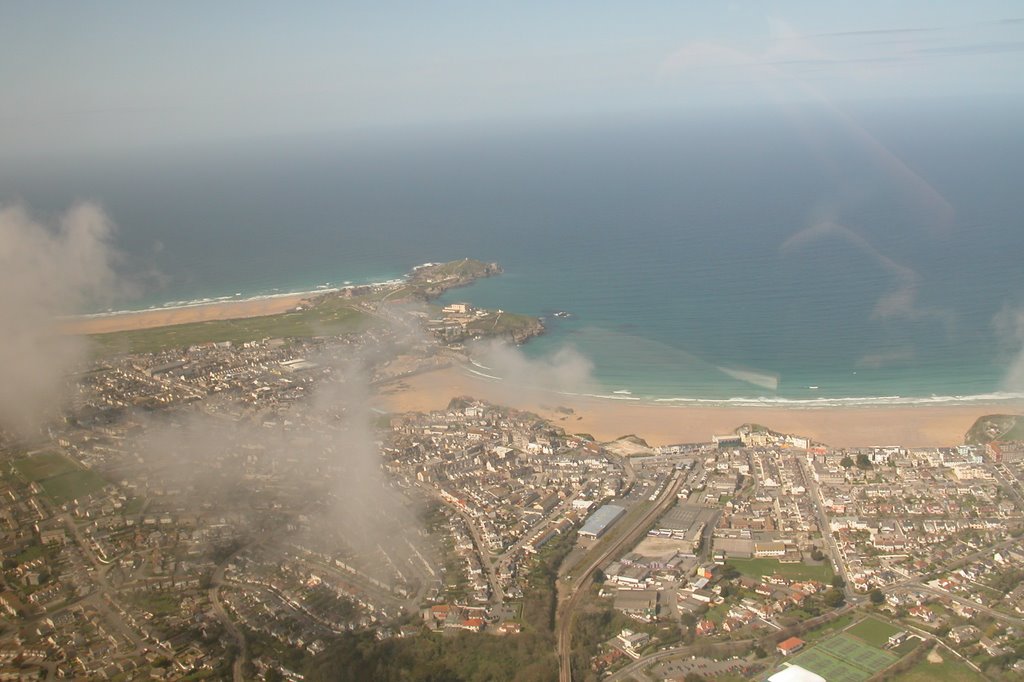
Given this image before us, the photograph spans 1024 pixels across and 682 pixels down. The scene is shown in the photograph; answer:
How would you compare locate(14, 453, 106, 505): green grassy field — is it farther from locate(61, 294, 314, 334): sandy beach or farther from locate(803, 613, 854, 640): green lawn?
locate(803, 613, 854, 640): green lawn

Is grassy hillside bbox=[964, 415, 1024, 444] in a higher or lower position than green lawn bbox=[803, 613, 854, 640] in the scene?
higher

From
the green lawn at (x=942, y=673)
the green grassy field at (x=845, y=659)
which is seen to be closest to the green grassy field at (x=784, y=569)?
the green grassy field at (x=845, y=659)

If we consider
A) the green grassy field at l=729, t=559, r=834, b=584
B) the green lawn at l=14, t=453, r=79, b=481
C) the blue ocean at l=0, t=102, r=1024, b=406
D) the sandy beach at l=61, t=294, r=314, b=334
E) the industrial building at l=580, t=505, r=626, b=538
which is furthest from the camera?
the sandy beach at l=61, t=294, r=314, b=334

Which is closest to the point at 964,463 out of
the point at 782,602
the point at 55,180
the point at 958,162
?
the point at 782,602

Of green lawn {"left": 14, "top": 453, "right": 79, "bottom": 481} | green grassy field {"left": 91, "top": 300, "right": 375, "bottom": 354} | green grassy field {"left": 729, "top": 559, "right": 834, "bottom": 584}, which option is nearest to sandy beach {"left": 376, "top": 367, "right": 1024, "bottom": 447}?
green grassy field {"left": 729, "top": 559, "right": 834, "bottom": 584}

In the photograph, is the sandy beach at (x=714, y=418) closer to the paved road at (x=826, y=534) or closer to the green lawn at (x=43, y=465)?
the paved road at (x=826, y=534)

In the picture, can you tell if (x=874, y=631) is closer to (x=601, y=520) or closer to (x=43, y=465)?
(x=601, y=520)
